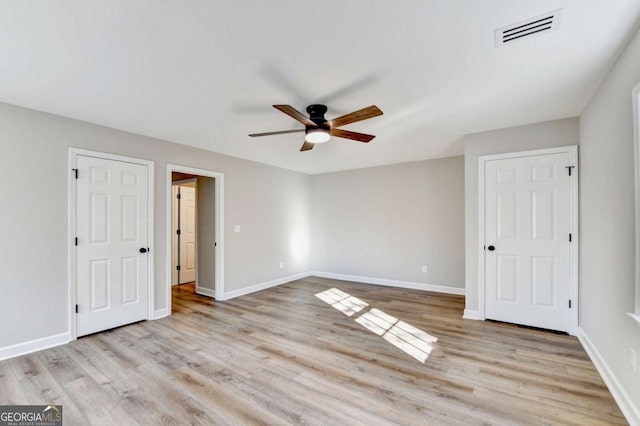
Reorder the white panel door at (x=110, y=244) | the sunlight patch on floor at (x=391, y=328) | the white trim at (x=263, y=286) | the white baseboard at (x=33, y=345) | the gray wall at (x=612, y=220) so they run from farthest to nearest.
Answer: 1. the white trim at (x=263, y=286)
2. the white panel door at (x=110, y=244)
3. the sunlight patch on floor at (x=391, y=328)
4. the white baseboard at (x=33, y=345)
5. the gray wall at (x=612, y=220)

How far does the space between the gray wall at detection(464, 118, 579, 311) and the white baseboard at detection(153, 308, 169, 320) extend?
13.6ft

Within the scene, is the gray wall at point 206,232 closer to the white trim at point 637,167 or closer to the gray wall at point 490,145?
the gray wall at point 490,145

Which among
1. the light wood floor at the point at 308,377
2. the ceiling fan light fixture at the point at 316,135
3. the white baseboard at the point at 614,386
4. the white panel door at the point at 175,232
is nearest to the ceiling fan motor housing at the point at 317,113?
the ceiling fan light fixture at the point at 316,135

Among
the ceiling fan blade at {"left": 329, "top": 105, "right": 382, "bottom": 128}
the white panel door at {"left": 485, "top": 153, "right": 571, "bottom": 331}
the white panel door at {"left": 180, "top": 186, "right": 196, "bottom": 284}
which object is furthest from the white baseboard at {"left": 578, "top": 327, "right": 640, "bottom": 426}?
the white panel door at {"left": 180, "top": 186, "right": 196, "bottom": 284}

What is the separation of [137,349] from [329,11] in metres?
3.48

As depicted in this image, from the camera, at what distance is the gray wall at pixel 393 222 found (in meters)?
5.14

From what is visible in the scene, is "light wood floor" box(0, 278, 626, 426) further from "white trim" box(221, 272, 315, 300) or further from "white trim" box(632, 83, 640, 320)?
"white trim" box(221, 272, 315, 300)

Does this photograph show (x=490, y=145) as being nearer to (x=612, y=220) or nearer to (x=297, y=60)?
(x=612, y=220)

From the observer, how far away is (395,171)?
5.72 metres

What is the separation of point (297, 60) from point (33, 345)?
3758mm

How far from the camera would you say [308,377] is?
2.43 meters

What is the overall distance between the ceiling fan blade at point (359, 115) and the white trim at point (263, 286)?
3.47 metres


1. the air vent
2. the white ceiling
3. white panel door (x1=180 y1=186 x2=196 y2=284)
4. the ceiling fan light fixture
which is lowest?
white panel door (x1=180 y1=186 x2=196 y2=284)

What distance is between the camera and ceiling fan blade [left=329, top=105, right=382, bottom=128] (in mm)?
2357
